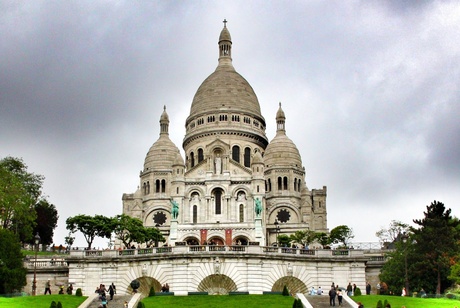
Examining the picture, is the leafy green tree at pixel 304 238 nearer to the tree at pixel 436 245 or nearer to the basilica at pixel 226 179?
the basilica at pixel 226 179

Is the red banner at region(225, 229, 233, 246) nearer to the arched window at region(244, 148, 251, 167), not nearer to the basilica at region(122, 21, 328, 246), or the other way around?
the basilica at region(122, 21, 328, 246)

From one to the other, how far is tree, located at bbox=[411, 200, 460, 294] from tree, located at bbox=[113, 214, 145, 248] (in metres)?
35.4

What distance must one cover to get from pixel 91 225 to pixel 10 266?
90.8 feet

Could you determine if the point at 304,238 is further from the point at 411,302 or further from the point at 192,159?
the point at 411,302

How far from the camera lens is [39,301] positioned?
47.7 metres

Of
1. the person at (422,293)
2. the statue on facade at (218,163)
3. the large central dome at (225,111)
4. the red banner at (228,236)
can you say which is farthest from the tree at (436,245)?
the large central dome at (225,111)

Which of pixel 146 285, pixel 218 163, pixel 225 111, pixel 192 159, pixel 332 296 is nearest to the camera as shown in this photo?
pixel 332 296

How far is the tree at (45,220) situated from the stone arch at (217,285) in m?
41.3

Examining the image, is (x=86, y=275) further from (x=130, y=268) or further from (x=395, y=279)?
(x=395, y=279)

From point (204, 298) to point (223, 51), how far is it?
93560mm

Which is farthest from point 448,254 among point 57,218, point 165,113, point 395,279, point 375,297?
point 165,113

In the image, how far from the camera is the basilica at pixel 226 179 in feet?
339

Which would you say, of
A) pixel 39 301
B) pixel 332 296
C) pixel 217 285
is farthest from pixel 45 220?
pixel 332 296

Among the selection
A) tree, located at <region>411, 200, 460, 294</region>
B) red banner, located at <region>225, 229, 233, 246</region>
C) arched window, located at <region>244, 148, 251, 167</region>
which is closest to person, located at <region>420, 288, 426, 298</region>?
tree, located at <region>411, 200, 460, 294</region>
